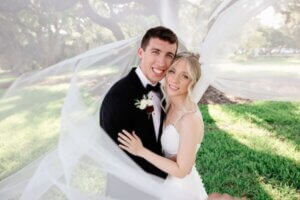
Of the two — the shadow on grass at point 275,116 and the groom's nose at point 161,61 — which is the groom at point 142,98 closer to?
the groom's nose at point 161,61

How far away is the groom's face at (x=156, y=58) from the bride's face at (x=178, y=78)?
7 cm

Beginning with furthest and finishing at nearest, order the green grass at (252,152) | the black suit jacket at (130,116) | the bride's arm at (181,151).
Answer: the green grass at (252,152), the black suit jacket at (130,116), the bride's arm at (181,151)

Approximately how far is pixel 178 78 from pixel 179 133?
33 cm

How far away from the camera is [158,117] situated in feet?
8.76

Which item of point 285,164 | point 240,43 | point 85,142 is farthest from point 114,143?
point 285,164

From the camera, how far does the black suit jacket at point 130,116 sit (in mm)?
2438

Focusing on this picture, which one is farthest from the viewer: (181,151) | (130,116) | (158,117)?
(158,117)

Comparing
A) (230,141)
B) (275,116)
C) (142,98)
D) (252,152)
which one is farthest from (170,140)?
(275,116)

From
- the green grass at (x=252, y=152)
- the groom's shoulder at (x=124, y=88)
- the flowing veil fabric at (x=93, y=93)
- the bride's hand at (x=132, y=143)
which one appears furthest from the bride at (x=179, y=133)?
the green grass at (x=252, y=152)

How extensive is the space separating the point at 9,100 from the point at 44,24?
26.0 inches

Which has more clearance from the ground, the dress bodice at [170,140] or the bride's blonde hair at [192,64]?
the bride's blonde hair at [192,64]

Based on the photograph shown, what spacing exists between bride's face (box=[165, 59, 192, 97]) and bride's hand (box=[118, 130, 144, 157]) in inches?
14.3

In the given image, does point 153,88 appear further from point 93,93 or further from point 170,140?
point 93,93

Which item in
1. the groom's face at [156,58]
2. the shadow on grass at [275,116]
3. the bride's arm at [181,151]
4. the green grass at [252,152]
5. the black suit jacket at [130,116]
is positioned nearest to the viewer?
the bride's arm at [181,151]
